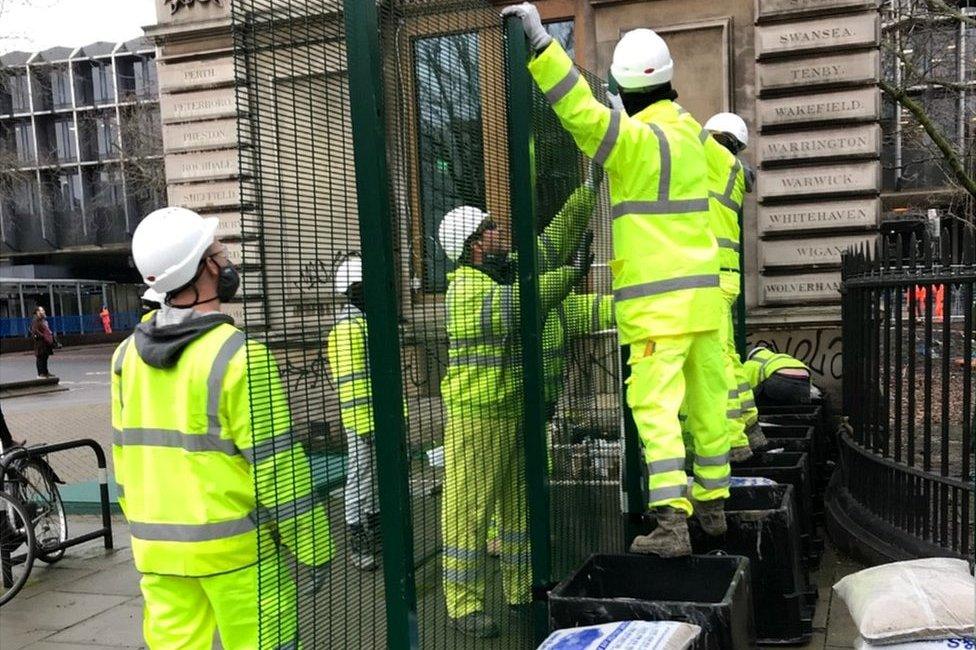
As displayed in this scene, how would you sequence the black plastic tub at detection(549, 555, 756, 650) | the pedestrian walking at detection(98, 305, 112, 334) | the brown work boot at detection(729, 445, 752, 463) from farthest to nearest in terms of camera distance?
the pedestrian walking at detection(98, 305, 112, 334), the brown work boot at detection(729, 445, 752, 463), the black plastic tub at detection(549, 555, 756, 650)

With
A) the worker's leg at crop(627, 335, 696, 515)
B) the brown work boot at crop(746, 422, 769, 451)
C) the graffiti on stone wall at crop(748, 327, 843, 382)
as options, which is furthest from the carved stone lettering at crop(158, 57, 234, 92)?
the worker's leg at crop(627, 335, 696, 515)

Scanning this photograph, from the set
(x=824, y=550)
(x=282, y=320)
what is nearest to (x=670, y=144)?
(x=282, y=320)

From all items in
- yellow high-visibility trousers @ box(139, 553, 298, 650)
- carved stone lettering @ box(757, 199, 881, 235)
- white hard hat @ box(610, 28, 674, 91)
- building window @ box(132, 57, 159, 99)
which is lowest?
yellow high-visibility trousers @ box(139, 553, 298, 650)

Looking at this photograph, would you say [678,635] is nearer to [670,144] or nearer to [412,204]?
[412,204]

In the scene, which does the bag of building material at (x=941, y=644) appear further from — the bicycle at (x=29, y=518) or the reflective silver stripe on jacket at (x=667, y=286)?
the bicycle at (x=29, y=518)

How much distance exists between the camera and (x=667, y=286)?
348 centimetres

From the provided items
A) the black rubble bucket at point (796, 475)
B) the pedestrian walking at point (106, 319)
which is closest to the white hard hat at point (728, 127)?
the black rubble bucket at point (796, 475)

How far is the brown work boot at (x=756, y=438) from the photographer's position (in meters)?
5.62

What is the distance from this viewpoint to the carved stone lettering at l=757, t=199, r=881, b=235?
33.4ft

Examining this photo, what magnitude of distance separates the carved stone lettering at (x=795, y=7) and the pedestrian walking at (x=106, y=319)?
132ft

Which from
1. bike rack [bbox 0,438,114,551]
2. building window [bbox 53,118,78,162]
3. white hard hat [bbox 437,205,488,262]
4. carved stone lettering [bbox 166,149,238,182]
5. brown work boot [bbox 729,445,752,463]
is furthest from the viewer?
building window [bbox 53,118,78,162]

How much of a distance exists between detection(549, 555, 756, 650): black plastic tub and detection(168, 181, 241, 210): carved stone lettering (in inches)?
394

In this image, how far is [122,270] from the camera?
186 feet

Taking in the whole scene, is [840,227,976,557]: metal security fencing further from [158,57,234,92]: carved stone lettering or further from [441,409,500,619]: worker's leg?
[158,57,234,92]: carved stone lettering
